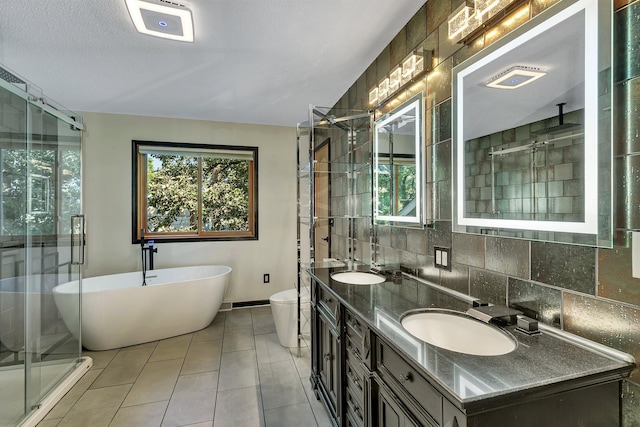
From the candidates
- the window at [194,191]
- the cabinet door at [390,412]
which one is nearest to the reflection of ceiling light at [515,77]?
the cabinet door at [390,412]

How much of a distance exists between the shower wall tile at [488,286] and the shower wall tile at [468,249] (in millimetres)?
46

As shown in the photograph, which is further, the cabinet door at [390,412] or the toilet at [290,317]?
the toilet at [290,317]

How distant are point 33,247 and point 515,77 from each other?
3.12 meters

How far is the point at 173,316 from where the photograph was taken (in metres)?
3.04

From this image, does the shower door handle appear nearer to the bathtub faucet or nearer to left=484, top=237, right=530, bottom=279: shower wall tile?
the bathtub faucet

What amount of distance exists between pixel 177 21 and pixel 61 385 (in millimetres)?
2703

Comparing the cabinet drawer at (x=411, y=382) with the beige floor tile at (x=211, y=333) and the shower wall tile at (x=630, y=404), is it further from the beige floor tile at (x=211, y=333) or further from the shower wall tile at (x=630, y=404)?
the beige floor tile at (x=211, y=333)

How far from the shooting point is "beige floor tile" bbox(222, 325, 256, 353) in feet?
9.55

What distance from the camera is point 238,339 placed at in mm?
3092

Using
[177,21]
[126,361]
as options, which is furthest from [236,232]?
[177,21]

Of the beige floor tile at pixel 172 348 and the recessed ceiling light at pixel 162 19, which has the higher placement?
the recessed ceiling light at pixel 162 19

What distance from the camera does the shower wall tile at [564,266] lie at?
98cm

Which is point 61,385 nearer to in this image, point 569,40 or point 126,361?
point 126,361

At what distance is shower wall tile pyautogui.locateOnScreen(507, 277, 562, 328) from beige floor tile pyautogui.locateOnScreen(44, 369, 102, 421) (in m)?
2.78
